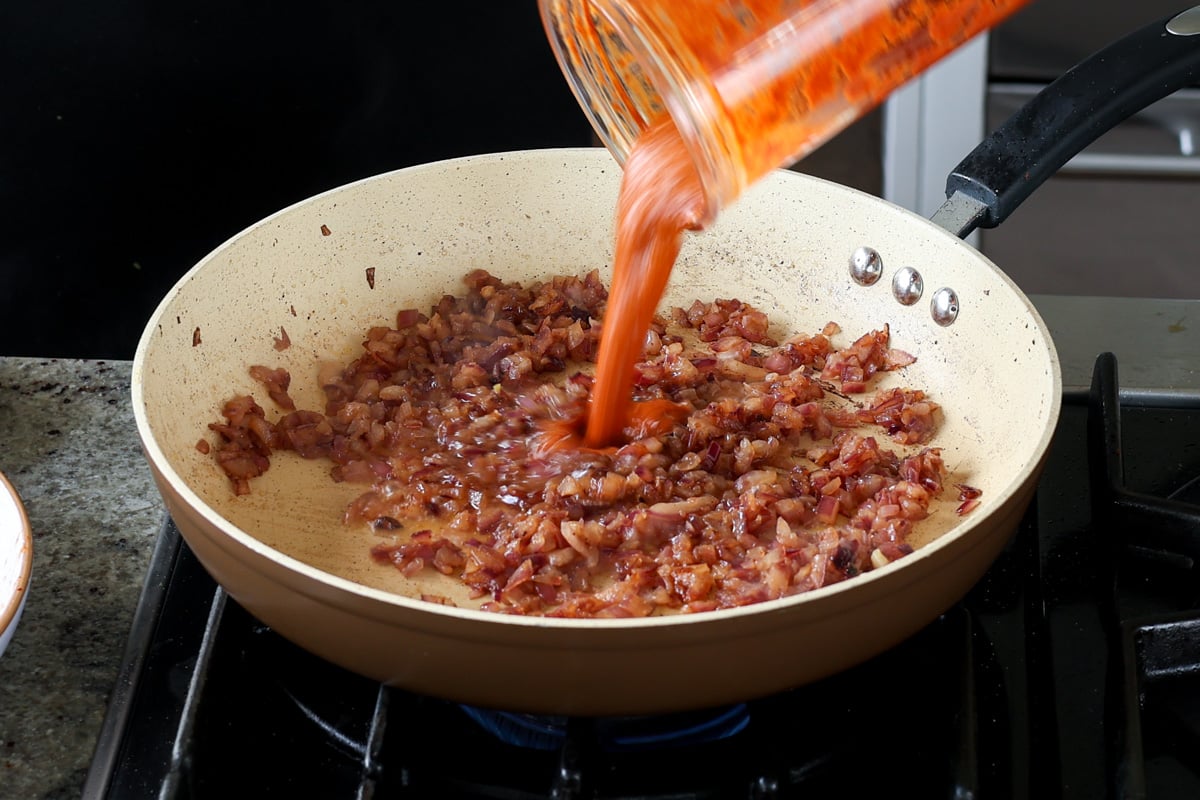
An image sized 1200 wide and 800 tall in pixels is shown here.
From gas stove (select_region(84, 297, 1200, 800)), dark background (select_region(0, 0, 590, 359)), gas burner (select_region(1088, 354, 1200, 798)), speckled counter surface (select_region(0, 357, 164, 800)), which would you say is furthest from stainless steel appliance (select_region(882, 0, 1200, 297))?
speckled counter surface (select_region(0, 357, 164, 800))

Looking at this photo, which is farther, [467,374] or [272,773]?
[467,374]

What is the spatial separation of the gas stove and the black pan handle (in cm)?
33

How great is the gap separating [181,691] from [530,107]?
1428mm

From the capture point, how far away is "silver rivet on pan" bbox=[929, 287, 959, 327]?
1.41 m

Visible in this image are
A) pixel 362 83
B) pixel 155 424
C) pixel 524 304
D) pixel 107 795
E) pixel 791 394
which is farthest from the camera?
pixel 362 83

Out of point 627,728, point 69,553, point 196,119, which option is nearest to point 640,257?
point 627,728

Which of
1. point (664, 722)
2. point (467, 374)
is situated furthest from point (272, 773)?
point (467, 374)

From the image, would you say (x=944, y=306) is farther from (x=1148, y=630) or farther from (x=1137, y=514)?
(x=1148, y=630)

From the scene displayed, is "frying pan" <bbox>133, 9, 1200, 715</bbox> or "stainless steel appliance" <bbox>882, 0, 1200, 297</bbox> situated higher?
"frying pan" <bbox>133, 9, 1200, 715</bbox>

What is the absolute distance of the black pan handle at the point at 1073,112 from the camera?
4.19ft

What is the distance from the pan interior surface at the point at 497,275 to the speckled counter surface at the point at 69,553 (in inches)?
3.8

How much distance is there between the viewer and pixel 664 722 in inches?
39.0

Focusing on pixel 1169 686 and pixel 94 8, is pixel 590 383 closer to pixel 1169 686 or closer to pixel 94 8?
pixel 1169 686

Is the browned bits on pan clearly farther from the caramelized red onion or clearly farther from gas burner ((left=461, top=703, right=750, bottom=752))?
gas burner ((left=461, top=703, right=750, bottom=752))
